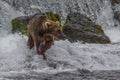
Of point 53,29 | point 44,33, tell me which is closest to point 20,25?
point 44,33

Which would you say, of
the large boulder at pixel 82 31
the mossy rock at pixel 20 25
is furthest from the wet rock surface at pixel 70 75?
the mossy rock at pixel 20 25

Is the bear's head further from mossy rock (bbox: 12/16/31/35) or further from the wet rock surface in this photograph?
mossy rock (bbox: 12/16/31/35)

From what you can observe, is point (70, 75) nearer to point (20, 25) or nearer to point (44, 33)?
point (44, 33)

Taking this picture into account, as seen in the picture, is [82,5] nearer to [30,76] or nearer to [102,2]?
[102,2]

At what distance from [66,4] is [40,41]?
39.8 feet

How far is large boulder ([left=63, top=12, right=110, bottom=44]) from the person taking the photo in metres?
16.6

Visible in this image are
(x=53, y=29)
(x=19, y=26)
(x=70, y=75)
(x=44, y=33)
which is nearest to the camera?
(x=70, y=75)

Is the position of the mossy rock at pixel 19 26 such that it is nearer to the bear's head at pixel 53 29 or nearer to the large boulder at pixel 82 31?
the large boulder at pixel 82 31

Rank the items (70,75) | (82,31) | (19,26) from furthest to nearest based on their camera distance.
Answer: (82,31)
(19,26)
(70,75)

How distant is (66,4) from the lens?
22.8 m

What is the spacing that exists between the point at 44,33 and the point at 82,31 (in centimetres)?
646

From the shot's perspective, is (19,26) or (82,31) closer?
(19,26)

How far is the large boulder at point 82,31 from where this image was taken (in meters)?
16.6

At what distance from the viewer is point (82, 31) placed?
669 inches
